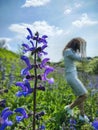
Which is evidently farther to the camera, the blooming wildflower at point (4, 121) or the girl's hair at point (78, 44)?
the girl's hair at point (78, 44)

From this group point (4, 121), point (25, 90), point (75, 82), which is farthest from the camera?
point (75, 82)

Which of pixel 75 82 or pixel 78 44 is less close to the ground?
pixel 78 44

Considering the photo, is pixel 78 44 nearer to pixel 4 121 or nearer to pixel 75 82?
Answer: pixel 75 82

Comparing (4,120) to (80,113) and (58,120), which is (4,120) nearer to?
(58,120)

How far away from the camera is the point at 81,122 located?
8.04m

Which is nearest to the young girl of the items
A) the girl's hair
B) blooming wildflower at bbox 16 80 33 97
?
the girl's hair

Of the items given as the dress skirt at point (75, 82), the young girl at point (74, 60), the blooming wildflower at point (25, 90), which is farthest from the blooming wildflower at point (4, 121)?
the dress skirt at point (75, 82)

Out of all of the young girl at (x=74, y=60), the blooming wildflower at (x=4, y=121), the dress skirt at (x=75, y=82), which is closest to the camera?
the blooming wildflower at (x=4, y=121)

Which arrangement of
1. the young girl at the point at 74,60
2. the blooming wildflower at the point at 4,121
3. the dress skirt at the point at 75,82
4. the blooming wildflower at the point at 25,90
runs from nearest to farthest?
the blooming wildflower at the point at 4,121 → the blooming wildflower at the point at 25,90 → the young girl at the point at 74,60 → the dress skirt at the point at 75,82

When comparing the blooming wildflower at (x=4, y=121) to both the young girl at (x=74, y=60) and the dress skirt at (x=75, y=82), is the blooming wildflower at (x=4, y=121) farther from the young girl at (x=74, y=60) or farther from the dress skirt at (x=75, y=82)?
the dress skirt at (x=75, y=82)

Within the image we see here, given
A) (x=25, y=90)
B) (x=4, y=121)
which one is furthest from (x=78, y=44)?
(x=4, y=121)

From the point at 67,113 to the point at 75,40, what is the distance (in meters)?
1.52

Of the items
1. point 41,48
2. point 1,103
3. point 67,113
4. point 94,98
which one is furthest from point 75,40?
point 1,103

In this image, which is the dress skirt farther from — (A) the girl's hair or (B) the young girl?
(A) the girl's hair
